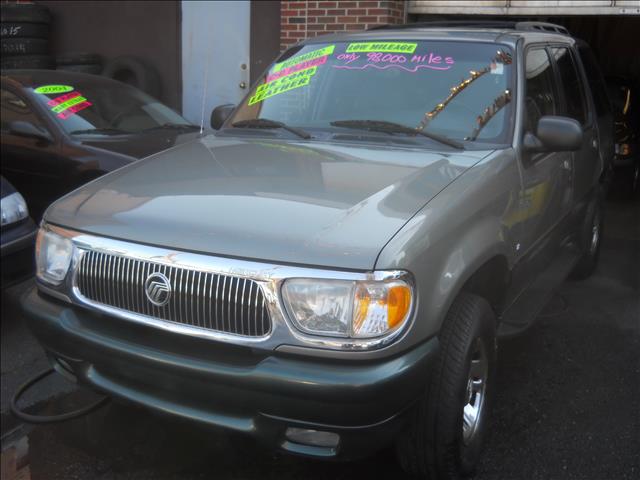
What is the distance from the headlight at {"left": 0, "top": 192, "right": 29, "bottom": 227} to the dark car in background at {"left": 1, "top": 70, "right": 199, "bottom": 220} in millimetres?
907

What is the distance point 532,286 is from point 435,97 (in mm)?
1266

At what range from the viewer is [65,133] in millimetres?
5934

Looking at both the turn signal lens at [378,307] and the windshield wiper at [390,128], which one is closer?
the turn signal lens at [378,307]

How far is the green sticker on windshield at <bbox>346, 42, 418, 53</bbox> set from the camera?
150 inches

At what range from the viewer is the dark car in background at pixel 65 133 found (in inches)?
228

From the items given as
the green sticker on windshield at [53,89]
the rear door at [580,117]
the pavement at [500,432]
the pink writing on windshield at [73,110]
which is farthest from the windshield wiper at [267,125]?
the green sticker on windshield at [53,89]

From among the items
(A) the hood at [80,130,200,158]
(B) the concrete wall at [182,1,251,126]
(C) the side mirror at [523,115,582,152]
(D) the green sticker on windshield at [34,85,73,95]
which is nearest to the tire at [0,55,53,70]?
(B) the concrete wall at [182,1,251,126]

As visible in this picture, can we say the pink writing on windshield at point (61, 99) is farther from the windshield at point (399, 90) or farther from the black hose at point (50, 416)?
the black hose at point (50, 416)

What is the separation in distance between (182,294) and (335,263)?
580mm

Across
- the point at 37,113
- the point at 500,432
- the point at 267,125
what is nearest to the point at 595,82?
the point at 267,125

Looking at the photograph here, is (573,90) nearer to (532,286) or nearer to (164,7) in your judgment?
(532,286)

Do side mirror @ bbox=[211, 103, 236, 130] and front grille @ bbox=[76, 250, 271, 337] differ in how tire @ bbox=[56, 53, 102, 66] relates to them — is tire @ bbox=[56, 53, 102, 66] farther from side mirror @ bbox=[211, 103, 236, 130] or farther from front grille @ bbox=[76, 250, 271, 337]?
front grille @ bbox=[76, 250, 271, 337]

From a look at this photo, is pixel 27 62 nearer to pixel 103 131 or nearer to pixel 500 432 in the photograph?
pixel 103 131

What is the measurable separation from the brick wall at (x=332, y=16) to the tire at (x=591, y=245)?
3.50 m
